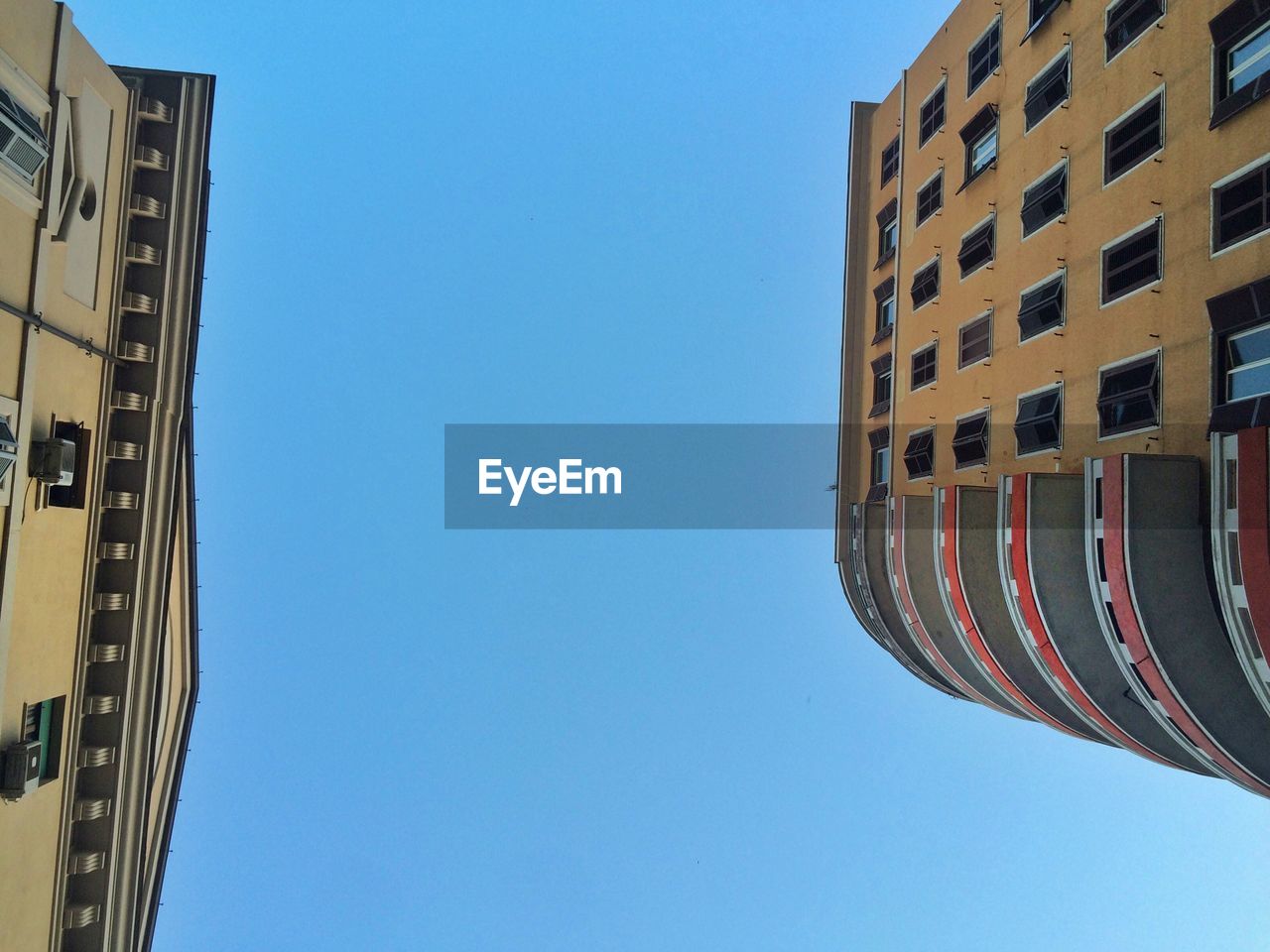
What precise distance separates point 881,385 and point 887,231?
635 centimetres

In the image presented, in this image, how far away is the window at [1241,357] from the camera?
12492 mm

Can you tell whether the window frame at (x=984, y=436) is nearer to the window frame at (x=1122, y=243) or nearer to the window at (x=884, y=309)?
the window frame at (x=1122, y=243)

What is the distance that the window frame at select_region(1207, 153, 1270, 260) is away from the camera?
12.6m

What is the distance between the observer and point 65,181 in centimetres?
1586

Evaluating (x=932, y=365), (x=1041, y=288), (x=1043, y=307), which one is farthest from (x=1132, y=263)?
(x=932, y=365)

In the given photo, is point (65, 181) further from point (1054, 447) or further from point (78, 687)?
point (1054, 447)

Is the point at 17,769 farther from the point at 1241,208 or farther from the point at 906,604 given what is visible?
the point at 1241,208

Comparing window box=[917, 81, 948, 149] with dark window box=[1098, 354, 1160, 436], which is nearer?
dark window box=[1098, 354, 1160, 436]

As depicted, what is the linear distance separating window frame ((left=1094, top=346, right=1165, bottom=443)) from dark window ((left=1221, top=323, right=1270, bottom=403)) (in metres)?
1.40

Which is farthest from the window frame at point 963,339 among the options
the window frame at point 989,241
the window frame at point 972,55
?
the window frame at point 972,55

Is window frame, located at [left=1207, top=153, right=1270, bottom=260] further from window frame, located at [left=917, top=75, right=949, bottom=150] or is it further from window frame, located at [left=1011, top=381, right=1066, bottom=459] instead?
window frame, located at [left=917, top=75, right=949, bottom=150]

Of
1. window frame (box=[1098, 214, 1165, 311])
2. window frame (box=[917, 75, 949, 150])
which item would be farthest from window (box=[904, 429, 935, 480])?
window frame (box=[917, 75, 949, 150])

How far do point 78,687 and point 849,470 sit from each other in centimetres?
2682

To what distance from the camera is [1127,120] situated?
16.0 metres
